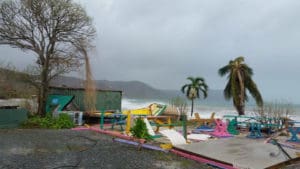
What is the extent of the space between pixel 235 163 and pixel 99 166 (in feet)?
9.79

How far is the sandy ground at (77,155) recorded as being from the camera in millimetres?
5492

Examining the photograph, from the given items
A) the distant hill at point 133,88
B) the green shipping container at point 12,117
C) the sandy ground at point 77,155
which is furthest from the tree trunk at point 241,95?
the green shipping container at point 12,117

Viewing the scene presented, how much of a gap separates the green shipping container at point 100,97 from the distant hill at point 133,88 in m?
0.35

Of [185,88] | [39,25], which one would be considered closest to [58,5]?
[39,25]

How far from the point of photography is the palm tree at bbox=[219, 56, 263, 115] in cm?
2005

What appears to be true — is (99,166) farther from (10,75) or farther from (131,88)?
(131,88)

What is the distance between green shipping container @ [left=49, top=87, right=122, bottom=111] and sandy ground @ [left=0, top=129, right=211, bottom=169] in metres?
5.78

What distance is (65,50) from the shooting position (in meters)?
13.0

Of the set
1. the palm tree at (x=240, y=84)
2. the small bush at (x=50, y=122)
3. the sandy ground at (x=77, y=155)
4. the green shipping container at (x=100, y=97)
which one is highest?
the palm tree at (x=240, y=84)

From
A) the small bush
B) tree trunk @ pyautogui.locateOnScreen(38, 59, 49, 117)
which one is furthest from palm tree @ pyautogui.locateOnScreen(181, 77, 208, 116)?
tree trunk @ pyautogui.locateOnScreen(38, 59, 49, 117)

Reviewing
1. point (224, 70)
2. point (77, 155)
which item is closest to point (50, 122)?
point (77, 155)

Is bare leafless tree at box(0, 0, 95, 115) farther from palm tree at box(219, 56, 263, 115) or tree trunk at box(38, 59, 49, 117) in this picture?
palm tree at box(219, 56, 263, 115)

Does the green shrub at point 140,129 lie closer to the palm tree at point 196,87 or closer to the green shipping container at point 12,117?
the green shipping container at point 12,117

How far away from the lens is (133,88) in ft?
264
